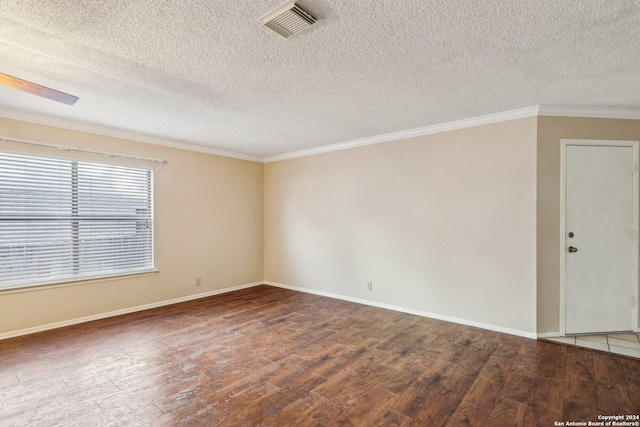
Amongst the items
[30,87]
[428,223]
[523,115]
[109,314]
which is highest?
[523,115]

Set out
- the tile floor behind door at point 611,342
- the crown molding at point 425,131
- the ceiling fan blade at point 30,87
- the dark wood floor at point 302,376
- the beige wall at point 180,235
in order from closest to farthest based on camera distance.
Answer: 1. the ceiling fan blade at point 30,87
2. the dark wood floor at point 302,376
3. the tile floor behind door at point 611,342
4. the crown molding at point 425,131
5. the beige wall at point 180,235

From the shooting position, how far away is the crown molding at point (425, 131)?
3.30m

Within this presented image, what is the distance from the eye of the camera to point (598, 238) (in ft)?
10.7

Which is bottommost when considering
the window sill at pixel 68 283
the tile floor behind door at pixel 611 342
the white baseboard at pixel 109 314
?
the white baseboard at pixel 109 314

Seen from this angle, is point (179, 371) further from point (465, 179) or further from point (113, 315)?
point (465, 179)

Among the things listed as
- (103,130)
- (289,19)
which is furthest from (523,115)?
(103,130)

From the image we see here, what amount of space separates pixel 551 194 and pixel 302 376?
10.5ft

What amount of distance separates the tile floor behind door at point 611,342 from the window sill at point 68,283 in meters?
5.18

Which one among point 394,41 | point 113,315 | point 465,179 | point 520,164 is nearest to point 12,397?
point 113,315

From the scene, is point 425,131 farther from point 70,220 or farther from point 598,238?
point 70,220

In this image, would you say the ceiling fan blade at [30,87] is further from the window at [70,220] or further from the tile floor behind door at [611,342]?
the tile floor behind door at [611,342]

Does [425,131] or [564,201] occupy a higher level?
[425,131]

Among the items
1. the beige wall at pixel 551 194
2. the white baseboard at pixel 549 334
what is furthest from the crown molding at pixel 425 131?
the white baseboard at pixel 549 334

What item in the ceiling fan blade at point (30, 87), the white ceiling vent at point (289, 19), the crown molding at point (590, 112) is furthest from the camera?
the crown molding at point (590, 112)
